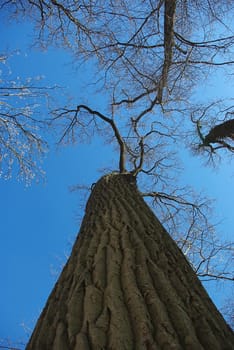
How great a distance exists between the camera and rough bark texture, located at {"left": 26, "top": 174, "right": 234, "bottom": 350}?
151cm

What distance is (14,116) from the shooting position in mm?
4387

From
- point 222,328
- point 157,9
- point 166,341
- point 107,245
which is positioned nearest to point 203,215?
point 157,9

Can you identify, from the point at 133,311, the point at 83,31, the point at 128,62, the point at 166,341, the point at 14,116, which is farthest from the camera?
the point at 128,62

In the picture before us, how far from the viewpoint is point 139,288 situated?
193 centimetres

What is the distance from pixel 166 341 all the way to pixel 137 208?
2.30 meters

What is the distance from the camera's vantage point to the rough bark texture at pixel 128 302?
1510 millimetres

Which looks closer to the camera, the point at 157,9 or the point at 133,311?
the point at 133,311

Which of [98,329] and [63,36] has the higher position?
[63,36]

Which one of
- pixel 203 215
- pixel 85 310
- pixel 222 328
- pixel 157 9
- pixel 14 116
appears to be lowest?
pixel 222 328

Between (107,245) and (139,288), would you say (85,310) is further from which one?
(107,245)

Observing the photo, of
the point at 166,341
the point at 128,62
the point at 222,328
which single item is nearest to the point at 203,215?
the point at 128,62

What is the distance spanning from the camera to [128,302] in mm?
1767

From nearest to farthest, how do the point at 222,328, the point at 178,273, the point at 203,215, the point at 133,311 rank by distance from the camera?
the point at 133,311
the point at 222,328
the point at 178,273
the point at 203,215

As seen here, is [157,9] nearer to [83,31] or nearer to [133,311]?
[83,31]
